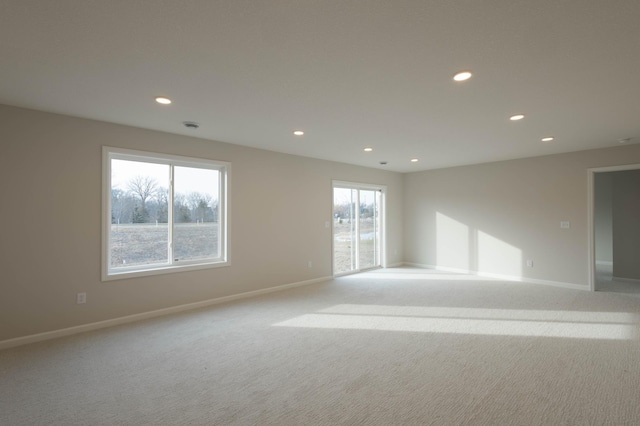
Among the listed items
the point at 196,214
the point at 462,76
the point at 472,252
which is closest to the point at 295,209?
the point at 196,214

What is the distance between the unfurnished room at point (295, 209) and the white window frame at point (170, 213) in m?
0.03

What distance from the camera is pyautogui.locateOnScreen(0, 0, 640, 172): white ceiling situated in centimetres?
184

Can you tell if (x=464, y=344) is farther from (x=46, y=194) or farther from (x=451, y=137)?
(x=46, y=194)

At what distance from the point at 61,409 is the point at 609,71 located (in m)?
4.94

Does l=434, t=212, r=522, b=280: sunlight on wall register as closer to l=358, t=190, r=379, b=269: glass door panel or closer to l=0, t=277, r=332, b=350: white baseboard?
l=358, t=190, r=379, b=269: glass door panel

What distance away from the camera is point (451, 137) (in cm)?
470

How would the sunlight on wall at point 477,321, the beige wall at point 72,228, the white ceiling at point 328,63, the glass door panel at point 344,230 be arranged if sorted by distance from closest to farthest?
the white ceiling at point 328,63 → the beige wall at point 72,228 → the sunlight on wall at point 477,321 → the glass door panel at point 344,230

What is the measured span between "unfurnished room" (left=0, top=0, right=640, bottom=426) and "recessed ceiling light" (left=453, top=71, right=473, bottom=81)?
0.10 metres

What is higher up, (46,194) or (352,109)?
(352,109)

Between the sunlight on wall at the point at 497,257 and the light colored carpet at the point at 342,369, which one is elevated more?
the sunlight on wall at the point at 497,257

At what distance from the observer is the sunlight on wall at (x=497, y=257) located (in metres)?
6.49

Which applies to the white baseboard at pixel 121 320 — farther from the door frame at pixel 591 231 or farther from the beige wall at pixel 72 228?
the door frame at pixel 591 231

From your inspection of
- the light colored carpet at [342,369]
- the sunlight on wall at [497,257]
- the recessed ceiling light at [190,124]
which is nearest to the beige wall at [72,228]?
the light colored carpet at [342,369]

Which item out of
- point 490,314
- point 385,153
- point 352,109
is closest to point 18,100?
point 352,109
